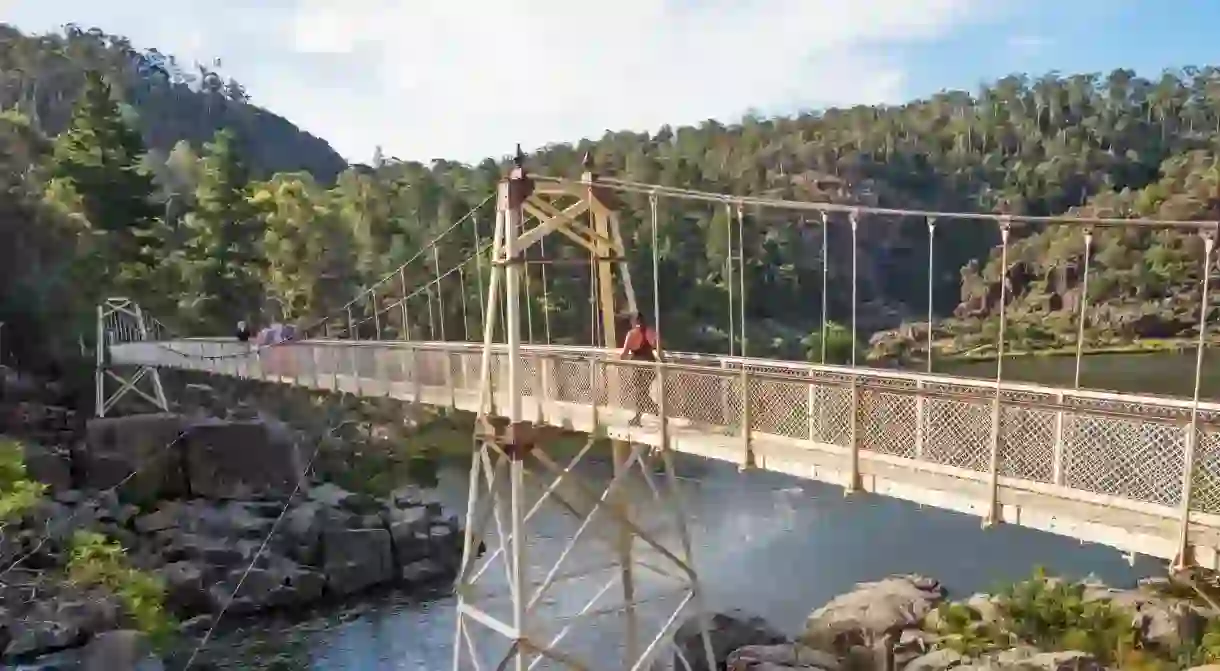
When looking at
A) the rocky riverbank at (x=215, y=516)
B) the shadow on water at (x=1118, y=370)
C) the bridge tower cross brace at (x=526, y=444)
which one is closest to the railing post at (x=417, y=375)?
the bridge tower cross brace at (x=526, y=444)

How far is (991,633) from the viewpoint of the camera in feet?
44.7

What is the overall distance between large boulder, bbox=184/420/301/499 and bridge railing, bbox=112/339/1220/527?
9.20m

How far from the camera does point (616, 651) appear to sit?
14.9 m

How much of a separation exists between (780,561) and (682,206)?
32.3m

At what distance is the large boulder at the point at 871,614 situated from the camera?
1399 centimetres

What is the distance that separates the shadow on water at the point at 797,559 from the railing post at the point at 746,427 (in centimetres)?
805

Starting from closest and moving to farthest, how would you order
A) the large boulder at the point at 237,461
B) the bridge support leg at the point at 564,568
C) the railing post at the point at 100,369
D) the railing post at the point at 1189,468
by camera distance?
the railing post at the point at 1189,468, the bridge support leg at the point at 564,568, the large boulder at the point at 237,461, the railing post at the point at 100,369

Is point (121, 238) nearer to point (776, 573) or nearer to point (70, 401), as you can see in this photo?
point (70, 401)

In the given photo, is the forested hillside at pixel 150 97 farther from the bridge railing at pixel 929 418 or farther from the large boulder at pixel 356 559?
the bridge railing at pixel 929 418

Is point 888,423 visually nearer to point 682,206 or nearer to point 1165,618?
point 1165,618

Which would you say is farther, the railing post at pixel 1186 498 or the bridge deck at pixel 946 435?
the bridge deck at pixel 946 435

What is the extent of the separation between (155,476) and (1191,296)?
40302 millimetres

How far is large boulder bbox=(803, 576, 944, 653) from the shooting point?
14.0 meters

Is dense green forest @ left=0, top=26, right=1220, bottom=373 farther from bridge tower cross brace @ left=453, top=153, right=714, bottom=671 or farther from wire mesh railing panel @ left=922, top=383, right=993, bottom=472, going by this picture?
wire mesh railing panel @ left=922, top=383, right=993, bottom=472
